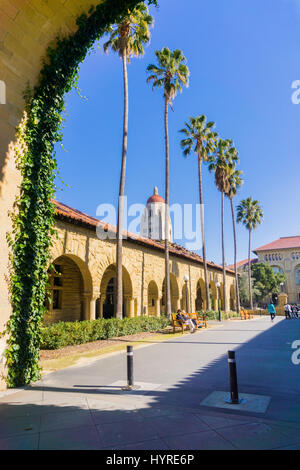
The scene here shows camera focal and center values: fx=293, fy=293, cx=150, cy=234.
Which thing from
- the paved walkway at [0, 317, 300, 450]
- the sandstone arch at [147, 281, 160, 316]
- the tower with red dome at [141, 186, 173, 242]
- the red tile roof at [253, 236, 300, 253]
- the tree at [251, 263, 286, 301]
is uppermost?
the tower with red dome at [141, 186, 173, 242]

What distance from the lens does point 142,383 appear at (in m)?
6.29

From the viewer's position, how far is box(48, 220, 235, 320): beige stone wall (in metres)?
13.6

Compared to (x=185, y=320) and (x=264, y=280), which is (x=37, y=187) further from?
(x=264, y=280)

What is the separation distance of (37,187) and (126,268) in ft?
37.0

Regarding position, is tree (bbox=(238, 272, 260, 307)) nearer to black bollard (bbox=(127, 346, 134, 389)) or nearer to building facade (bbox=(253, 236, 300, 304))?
building facade (bbox=(253, 236, 300, 304))

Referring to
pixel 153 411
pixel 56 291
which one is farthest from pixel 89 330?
pixel 153 411

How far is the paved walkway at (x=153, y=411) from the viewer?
348 centimetres

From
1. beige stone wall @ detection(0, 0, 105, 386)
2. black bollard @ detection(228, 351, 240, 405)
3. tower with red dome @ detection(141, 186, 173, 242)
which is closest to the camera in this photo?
black bollard @ detection(228, 351, 240, 405)

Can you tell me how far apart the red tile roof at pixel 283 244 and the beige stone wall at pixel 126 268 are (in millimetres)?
46056

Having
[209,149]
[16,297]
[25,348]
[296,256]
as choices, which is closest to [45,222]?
[16,297]

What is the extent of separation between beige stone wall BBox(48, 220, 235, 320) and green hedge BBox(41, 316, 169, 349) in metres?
1.43

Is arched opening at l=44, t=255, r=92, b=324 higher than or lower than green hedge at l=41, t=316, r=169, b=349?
higher

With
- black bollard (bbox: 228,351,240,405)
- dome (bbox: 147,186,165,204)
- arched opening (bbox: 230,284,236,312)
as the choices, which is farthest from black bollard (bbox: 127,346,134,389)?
dome (bbox: 147,186,165,204)

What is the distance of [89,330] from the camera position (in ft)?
40.9
